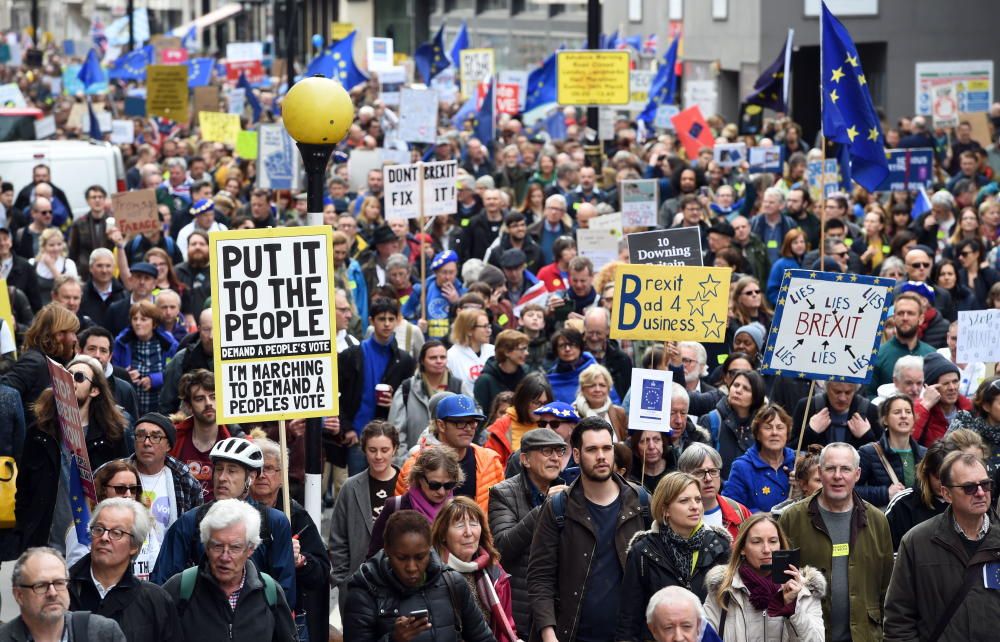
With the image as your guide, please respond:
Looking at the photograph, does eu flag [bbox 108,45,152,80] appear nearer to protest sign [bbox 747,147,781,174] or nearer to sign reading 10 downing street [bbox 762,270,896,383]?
protest sign [bbox 747,147,781,174]

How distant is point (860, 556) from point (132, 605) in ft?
9.59

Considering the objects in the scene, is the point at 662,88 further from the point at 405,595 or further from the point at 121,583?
the point at 121,583

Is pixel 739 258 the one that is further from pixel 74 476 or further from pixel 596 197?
pixel 74 476

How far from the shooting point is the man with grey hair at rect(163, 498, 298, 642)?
6250 mm

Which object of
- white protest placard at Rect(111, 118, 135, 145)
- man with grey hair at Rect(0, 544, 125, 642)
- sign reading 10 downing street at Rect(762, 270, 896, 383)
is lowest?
man with grey hair at Rect(0, 544, 125, 642)

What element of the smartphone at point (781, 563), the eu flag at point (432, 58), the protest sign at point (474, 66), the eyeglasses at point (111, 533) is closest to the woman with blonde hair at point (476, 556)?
the smartphone at point (781, 563)

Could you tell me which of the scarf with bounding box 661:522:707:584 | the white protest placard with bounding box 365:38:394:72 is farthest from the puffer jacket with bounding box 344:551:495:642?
the white protest placard with bounding box 365:38:394:72

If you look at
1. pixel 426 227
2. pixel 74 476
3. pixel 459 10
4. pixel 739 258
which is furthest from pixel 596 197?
pixel 459 10

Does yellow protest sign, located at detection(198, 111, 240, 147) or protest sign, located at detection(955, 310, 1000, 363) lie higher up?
yellow protest sign, located at detection(198, 111, 240, 147)

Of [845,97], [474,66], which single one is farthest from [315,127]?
[474,66]

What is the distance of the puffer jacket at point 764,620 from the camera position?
6605 millimetres

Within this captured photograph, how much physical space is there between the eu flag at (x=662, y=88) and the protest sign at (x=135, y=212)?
1399 cm

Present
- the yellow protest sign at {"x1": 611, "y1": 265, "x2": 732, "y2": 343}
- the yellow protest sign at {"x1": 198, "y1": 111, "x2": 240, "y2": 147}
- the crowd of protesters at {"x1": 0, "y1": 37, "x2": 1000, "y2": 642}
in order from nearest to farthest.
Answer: the crowd of protesters at {"x1": 0, "y1": 37, "x2": 1000, "y2": 642}
the yellow protest sign at {"x1": 611, "y1": 265, "x2": 732, "y2": 343}
the yellow protest sign at {"x1": 198, "y1": 111, "x2": 240, "y2": 147}

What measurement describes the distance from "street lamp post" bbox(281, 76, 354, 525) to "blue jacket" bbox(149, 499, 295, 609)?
80 centimetres
